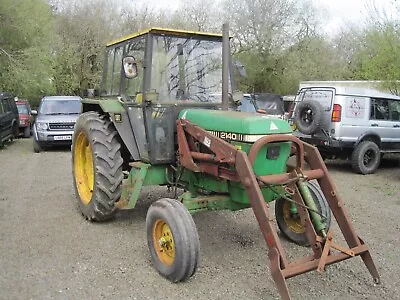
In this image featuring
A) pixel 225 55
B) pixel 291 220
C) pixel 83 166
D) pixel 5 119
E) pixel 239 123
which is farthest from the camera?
pixel 5 119

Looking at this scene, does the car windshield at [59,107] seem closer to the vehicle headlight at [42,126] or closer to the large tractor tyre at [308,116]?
the vehicle headlight at [42,126]

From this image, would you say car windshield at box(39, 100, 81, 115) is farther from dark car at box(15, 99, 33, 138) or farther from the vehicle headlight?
dark car at box(15, 99, 33, 138)

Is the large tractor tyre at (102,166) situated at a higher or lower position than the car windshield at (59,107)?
lower

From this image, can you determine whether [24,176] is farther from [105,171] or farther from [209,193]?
[209,193]

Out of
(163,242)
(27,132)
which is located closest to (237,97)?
Result: (163,242)

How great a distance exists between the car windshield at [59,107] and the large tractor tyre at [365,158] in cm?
808

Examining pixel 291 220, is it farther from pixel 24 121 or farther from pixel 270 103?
pixel 24 121

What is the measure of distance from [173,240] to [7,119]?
12091 millimetres

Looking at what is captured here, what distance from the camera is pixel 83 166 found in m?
6.28

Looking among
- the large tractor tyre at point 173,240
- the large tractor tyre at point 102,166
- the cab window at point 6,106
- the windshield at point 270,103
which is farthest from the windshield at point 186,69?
the cab window at point 6,106

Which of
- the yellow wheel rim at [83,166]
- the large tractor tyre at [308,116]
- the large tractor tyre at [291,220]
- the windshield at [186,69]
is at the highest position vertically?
the windshield at [186,69]

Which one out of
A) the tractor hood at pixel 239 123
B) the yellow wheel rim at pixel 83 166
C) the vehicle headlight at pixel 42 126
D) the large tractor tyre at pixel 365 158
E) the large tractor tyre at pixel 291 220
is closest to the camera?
the tractor hood at pixel 239 123

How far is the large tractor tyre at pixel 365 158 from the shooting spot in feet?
31.6

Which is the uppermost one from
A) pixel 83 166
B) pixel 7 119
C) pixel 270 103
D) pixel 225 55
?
pixel 225 55
